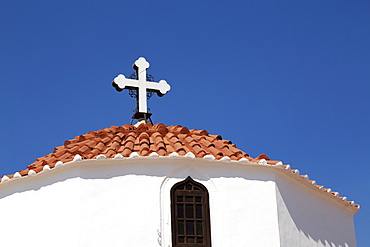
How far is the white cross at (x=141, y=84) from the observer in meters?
14.2

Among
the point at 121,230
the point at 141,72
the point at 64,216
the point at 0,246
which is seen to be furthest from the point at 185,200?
the point at 141,72

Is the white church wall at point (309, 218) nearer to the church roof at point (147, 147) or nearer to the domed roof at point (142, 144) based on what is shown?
the church roof at point (147, 147)

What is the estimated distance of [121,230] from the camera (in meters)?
10.9

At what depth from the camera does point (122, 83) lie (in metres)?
14.2

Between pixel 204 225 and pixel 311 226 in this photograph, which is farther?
pixel 311 226

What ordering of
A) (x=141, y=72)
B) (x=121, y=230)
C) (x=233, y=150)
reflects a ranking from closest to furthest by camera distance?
(x=121, y=230) → (x=233, y=150) → (x=141, y=72)

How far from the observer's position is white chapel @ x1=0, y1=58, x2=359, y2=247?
10.9m

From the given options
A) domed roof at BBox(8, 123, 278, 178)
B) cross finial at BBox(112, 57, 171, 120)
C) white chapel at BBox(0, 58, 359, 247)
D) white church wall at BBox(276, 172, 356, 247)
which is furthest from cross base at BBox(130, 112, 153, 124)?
white church wall at BBox(276, 172, 356, 247)

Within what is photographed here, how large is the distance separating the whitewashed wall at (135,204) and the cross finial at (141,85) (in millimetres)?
3215

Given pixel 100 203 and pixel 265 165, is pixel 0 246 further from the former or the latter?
pixel 265 165

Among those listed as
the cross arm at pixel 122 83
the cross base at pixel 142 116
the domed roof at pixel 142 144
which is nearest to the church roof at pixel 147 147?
the domed roof at pixel 142 144

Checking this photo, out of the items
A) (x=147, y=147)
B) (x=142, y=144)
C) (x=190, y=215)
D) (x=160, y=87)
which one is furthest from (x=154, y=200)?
(x=160, y=87)

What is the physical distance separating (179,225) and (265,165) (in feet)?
5.79

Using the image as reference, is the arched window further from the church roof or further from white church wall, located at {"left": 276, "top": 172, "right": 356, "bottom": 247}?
white church wall, located at {"left": 276, "top": 172, "right": 356, "bottom": 247}
